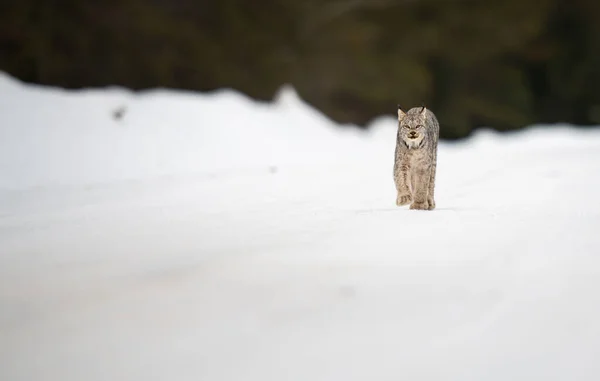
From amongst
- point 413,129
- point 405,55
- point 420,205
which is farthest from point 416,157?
point 405,55

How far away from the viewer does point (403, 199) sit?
448cm

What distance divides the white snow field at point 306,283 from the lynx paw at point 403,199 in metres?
0.15

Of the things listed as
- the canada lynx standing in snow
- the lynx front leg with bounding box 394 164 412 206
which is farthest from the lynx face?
the lynx front leg with bounding box 394 164 412 206

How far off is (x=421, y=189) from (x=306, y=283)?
1724 millimetres

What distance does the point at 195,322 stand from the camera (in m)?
2.42

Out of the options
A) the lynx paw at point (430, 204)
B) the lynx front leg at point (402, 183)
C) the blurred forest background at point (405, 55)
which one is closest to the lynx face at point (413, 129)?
the lynx front leg at point (402, 183)

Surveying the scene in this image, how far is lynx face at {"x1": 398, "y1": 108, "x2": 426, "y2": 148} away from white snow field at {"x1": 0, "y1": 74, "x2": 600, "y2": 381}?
1.51ft

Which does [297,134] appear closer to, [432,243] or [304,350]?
[432,243]

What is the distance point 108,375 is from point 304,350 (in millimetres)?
646

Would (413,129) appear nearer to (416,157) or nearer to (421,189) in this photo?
(416,157)

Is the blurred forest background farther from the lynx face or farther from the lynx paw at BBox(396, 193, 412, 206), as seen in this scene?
the lynx face

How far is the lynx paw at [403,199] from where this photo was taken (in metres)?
4.46

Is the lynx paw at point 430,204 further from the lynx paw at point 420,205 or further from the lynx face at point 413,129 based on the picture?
the lynx face at point 413,129

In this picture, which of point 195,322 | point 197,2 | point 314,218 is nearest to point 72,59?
point 197,2
